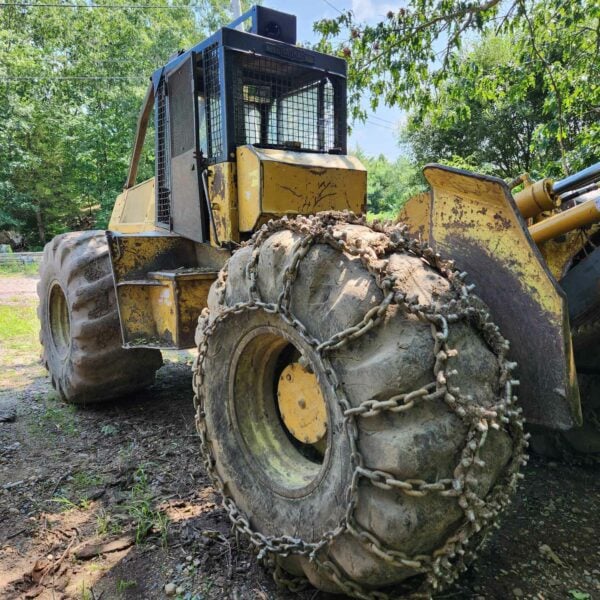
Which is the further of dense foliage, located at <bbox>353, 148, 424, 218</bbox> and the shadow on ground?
dense foliage, located at <bbox>353, 148, 424, 218</bbox>

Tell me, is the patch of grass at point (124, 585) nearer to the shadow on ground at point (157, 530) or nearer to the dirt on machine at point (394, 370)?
the shadow on ground at point (157, 530)

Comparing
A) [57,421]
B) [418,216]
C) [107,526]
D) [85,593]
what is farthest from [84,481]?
[418,216]

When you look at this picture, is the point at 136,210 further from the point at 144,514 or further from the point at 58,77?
the point at 58,77

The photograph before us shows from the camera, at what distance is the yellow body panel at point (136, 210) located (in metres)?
4.56

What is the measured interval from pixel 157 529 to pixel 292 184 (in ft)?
6.51

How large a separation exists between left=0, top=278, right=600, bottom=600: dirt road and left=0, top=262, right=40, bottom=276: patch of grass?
13960mm

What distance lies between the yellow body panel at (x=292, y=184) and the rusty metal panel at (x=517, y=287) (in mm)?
1318

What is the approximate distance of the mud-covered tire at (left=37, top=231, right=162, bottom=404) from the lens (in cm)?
387

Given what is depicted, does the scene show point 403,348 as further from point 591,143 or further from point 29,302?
point 29,302

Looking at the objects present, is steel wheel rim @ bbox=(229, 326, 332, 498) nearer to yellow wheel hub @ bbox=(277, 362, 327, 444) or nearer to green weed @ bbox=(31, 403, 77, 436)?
yellow wheel hub @ bbox=(277, 362, 327, 444)

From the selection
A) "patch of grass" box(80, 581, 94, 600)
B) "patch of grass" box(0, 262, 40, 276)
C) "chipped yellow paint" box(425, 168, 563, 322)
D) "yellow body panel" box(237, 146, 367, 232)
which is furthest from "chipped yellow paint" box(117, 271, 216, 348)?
"patch of grass" box(0, 262, 40, 276)

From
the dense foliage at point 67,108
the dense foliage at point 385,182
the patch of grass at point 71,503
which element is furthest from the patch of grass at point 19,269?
the dense foliage at point 385,182

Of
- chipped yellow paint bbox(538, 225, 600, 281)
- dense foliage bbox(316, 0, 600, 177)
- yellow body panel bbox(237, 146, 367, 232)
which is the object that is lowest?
chipped yellow paint bbox(538, 225, 600, 281)

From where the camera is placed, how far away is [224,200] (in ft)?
10.6
